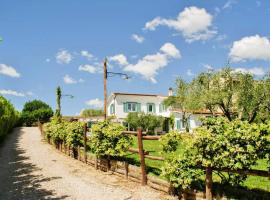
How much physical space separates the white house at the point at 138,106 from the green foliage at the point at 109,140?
119 feet

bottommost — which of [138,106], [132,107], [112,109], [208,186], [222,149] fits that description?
[208,186]

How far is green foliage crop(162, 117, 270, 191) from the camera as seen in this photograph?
22.3 feet

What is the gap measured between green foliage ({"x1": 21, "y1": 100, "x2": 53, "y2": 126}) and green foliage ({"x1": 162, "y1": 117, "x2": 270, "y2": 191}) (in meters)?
64.0

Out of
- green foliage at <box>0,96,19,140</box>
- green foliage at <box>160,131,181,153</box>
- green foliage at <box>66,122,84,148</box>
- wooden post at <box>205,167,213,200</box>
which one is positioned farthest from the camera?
green foliage at <box>0,96,19,140</box>

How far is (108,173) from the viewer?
13.7 meters

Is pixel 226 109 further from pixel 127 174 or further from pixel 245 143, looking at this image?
pixel 245 143

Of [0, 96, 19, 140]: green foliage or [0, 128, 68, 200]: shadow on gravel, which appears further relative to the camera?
[0, 96, 19, 140]: green foliage

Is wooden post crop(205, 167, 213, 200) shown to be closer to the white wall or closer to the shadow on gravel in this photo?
the shadow on gravel

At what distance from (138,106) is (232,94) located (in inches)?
850

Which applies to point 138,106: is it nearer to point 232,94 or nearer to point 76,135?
point 232,94

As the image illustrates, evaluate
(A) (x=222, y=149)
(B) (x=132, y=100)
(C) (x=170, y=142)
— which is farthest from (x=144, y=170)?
(B) (x=132, y=100)

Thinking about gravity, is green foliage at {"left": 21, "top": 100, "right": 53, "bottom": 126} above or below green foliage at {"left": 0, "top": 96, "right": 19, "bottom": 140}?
above

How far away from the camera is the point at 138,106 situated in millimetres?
54094

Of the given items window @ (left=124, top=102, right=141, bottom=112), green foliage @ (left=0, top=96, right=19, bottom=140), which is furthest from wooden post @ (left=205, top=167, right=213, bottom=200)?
window @ (left=124, top=102, right=141, bottom=112)
